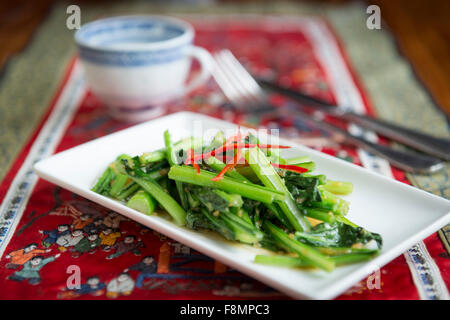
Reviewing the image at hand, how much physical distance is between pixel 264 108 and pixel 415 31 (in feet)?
5.07

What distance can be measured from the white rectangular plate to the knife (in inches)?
19.3

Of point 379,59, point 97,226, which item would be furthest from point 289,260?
point 379,59

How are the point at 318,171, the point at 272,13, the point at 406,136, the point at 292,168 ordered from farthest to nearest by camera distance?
the point at 272,13, the point at 406,136, the point at 318,171, the point at 292,168

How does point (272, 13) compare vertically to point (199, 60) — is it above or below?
below

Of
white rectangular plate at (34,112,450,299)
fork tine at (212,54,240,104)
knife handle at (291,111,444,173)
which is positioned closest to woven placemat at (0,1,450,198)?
knife handle at (291,111,444,173)

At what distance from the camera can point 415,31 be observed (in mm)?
3074

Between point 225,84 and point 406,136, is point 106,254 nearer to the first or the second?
point 406,136

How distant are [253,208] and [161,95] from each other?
3.01 ft

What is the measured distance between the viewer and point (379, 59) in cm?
263

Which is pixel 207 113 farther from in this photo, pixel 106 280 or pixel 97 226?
pixel 106 280

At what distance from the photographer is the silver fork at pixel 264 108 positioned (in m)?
1.59

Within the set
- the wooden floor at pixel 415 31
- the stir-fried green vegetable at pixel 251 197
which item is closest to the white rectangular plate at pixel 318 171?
the stir-fried green vegetable at pixel 251 197

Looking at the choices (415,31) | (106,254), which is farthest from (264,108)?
(415,31)

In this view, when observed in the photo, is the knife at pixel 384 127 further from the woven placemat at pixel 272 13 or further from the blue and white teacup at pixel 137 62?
the blue and white teacup at pixel 137 62
